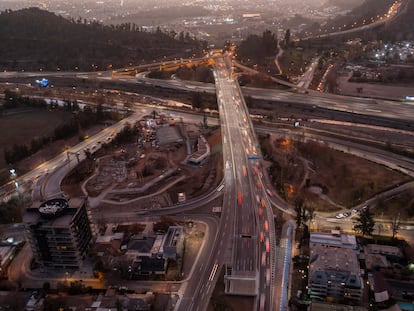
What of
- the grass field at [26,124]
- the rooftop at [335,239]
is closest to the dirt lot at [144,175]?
the rooftop at [335,239]

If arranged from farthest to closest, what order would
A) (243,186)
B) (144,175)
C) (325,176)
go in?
(144,175) → (325,176) → (243,186)

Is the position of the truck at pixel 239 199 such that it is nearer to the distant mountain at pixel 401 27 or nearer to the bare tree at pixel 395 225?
the bare tree at pixel 395 225

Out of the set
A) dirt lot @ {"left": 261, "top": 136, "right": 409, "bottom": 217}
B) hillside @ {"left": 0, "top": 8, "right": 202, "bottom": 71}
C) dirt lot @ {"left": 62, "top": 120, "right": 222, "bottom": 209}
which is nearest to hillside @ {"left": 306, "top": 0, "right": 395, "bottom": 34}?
hillside @ {"left": 0, "top": 8, "right": 202, "bottom": 71}

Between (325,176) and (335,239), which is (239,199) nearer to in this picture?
(335,239)

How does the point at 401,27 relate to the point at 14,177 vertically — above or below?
above

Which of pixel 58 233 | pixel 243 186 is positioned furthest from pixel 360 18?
pixel 58 233

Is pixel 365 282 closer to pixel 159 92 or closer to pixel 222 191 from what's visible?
pixel 222 191
